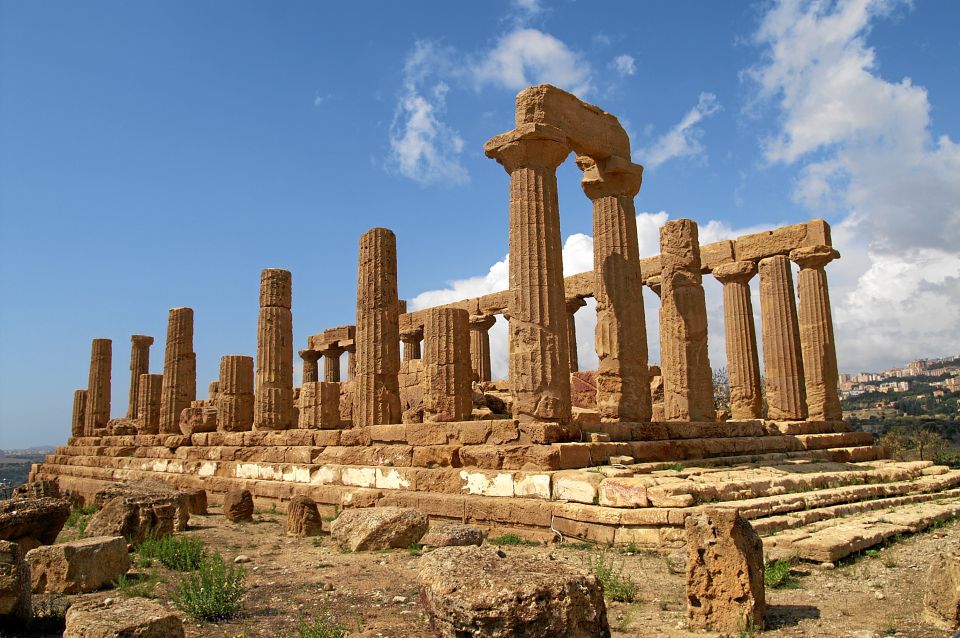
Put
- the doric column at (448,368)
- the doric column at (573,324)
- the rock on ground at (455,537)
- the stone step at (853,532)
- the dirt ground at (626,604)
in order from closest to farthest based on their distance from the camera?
1. the dirt ground at (626,604)
2. the stone step at (853,532)
3. the rock on ground at (455,537)
4. the doric column at (448,368)
5. the doric column at (573,324)

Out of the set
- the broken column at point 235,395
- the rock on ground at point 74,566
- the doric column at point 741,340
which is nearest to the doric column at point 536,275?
the rock on ground at point 74,566

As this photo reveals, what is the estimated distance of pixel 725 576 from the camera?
5.48 metres

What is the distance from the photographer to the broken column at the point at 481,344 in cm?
2492

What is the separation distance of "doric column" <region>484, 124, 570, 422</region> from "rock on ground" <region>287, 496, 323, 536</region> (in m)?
3.53

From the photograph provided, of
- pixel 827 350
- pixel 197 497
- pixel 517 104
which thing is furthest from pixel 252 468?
pixel 827 350

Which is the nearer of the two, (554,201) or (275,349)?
(554,201)

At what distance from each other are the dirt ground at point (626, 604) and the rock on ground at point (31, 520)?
1.58m

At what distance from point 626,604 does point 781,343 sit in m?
14.8

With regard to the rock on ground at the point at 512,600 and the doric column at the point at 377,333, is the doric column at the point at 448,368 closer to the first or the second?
the doric column at the point at 377,333

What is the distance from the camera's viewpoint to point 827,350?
1964 centimetres

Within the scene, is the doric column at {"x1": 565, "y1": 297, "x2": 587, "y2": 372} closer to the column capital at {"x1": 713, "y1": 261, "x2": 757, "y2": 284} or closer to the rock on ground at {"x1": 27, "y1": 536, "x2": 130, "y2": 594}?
the column capital at {"x1": 713, "y1": 261, "x2": 757, "y2": 284}

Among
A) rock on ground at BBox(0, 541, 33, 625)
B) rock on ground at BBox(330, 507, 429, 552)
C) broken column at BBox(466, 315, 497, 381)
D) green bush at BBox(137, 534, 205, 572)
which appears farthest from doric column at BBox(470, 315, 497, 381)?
rock on ground at BBox(0, 541, 33, 625)

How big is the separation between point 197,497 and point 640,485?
9.31 metres

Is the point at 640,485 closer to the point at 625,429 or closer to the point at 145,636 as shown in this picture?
the point at 625,429
